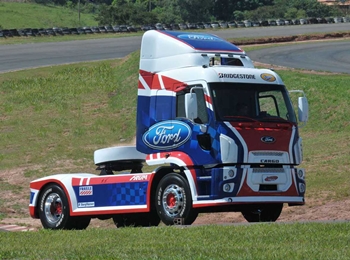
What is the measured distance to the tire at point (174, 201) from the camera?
1426 cm

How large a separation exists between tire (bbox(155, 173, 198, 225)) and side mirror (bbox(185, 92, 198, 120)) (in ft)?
3.80

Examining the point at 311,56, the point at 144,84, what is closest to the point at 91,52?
the point at 311,56

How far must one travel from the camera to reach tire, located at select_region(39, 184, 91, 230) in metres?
16.0

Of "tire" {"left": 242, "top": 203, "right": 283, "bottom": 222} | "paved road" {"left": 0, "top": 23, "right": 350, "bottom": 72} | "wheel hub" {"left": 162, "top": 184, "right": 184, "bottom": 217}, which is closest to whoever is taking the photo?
"wheel hub" {"left": 162, "top": 184, "right": 184, "bottom": 217}

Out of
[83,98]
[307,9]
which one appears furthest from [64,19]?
[83,98]

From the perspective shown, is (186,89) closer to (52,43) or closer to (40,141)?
(40,141)

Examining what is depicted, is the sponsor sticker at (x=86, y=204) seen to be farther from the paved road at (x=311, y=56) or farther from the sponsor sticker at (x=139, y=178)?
the paved road at (x=311, y=56)

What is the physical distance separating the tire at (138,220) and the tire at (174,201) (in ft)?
1.50

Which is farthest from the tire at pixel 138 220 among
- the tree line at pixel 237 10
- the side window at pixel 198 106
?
the tree line at pixel 237 10

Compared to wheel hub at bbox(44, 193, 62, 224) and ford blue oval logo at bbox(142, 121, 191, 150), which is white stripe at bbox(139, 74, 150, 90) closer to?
ford blue oval logo at bbox(142, 121, 191, 150)

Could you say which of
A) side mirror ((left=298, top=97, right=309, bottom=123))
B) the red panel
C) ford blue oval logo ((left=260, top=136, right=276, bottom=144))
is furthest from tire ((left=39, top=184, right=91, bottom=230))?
side mirror ((left=298, top=97, right=309, bottom=123))

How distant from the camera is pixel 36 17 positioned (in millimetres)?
96812

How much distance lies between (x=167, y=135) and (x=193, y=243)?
171 inches

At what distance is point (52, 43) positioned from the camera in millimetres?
51750
